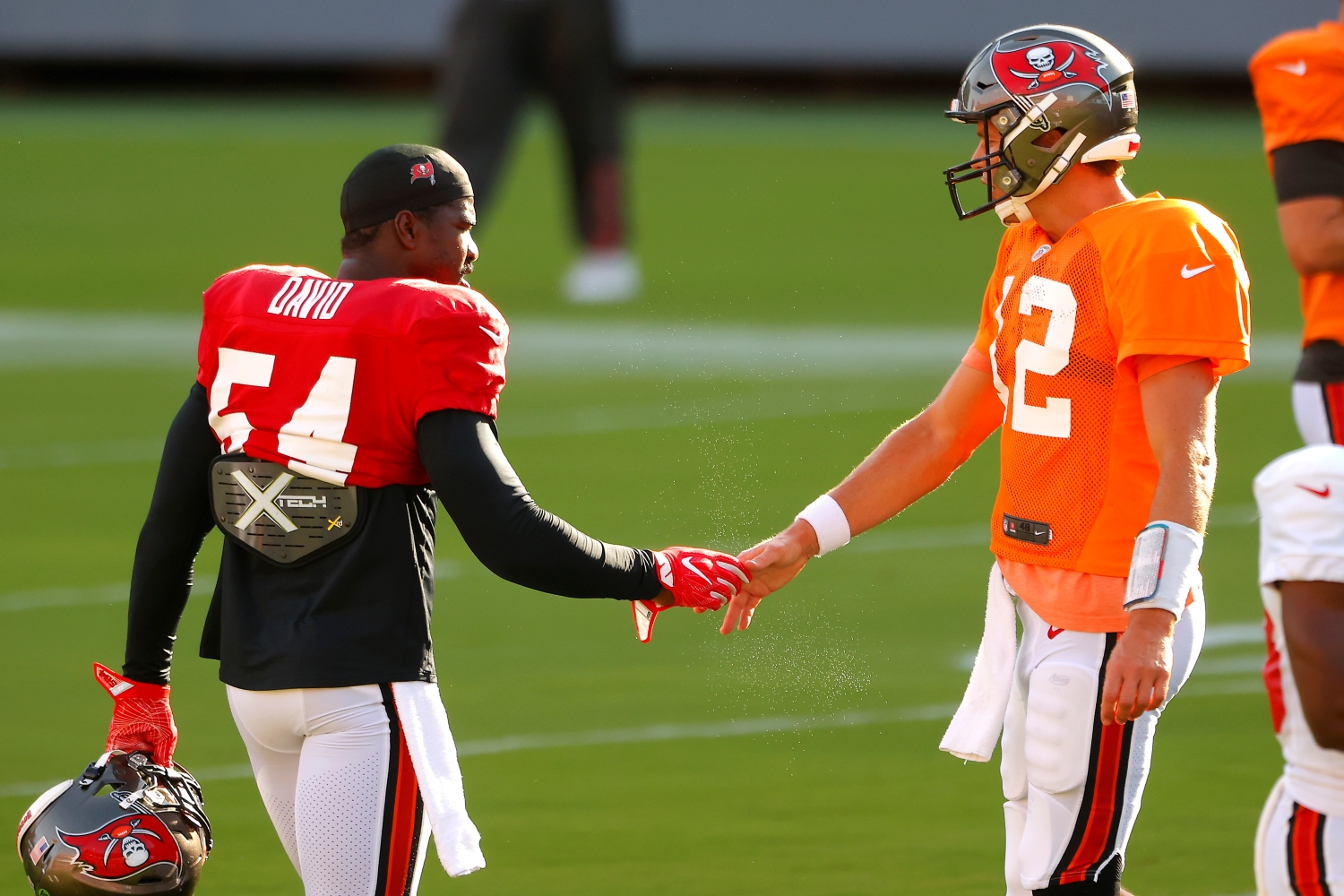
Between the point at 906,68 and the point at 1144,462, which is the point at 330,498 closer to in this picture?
the point at 1144,462

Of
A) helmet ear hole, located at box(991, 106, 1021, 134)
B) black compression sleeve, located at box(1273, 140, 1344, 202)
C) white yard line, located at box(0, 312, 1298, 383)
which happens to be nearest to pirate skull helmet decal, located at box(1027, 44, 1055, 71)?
helmet ear hole, located at box(991, 106, 1021, 134)

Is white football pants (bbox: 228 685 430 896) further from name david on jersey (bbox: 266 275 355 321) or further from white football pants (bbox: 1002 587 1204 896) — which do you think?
white football pants (bbox: 1002 587 1204 896)

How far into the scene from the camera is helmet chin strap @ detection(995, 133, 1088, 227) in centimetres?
415

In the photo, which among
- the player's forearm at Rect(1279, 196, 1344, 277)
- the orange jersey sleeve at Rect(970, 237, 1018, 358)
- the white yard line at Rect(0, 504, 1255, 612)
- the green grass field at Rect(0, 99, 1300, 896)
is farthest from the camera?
the white yard line at Rect(0, 504, 1255, 612)

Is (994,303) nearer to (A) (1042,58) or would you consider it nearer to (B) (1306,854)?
(A) (1042,58)

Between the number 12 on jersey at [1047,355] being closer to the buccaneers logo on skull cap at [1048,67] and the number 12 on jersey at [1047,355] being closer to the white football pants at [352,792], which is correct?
the buccaneers logo on skull cap at [1048,67]

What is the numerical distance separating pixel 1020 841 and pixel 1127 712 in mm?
466

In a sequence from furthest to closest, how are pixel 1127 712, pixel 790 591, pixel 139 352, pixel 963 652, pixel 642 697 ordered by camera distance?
1. pixel 139 352
2. pixel 790 591
3. pixel 963 652
4. pixel 642 697
5. pixel 1127 712

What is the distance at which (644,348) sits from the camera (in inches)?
565

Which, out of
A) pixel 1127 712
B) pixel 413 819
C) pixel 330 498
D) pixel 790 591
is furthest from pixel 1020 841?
pixel 790 591

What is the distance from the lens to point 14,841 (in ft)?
18.6

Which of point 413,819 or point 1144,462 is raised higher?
point 1144,462

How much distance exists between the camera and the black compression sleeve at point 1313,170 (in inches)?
205

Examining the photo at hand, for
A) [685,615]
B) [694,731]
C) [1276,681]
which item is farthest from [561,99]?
[1276,681]
